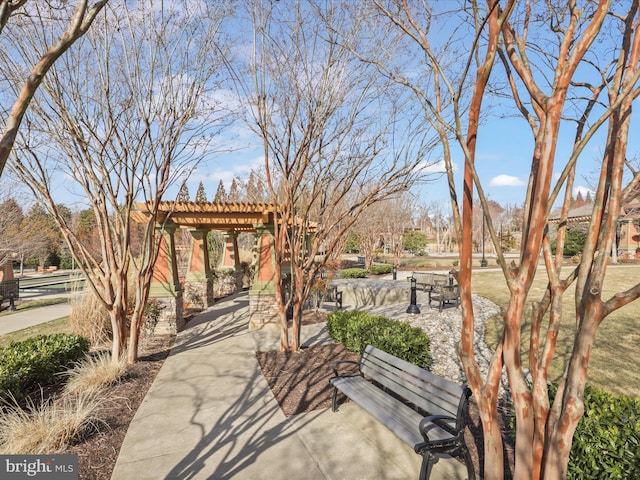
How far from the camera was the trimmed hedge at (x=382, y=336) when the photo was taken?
5148 mm

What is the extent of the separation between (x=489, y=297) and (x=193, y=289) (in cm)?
1088

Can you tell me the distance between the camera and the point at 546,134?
219 centimetres

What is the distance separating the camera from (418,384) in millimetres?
3494

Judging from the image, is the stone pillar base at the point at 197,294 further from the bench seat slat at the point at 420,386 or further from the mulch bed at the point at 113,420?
the bench seat slat at the point at 420,386

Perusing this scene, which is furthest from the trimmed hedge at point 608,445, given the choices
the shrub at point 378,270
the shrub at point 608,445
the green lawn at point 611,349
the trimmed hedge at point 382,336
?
the shrub at point 378,270

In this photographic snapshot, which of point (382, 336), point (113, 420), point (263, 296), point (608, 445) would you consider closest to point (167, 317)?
point (263, 296)

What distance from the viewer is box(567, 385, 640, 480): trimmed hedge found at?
230cm

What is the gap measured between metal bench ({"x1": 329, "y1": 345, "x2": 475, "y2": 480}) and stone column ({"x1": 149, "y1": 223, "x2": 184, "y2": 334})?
555cm

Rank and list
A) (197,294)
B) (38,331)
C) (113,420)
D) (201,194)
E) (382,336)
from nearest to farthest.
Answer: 1. (113,420)
2. (382,336)
3. (38,331)
4. (197,294)
5. (201,194)

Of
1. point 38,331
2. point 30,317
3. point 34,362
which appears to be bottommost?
point 30,317

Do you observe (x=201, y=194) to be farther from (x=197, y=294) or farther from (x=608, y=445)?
(x=608, y=445)

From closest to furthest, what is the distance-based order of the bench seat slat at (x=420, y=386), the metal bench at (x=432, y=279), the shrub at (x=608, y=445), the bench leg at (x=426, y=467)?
1. the shrub at (x=608, y=445)
2. the bench leg at (x=426, y=467)
3. the bench seat slat at (x=420, y=386)
4. the metal bench at (x=432, y=279)

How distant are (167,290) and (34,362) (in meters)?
3.75

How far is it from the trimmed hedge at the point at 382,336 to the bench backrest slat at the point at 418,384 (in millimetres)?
693
